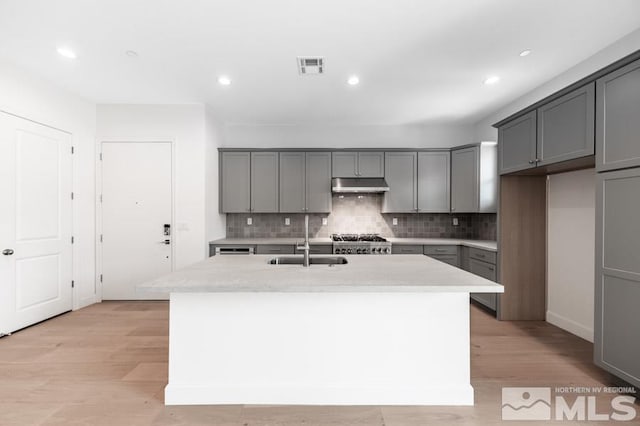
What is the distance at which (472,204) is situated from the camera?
4555mm

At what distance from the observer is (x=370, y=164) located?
488cm

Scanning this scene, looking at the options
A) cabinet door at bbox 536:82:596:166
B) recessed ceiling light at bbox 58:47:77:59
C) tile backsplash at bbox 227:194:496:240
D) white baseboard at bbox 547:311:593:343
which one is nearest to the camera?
cabinet door at bbox 536:82:596:166

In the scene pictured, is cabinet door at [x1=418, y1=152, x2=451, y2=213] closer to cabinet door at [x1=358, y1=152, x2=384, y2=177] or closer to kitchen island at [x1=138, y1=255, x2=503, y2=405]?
cabinet door at [x1=358, y1=152, x2=384, y2=177]

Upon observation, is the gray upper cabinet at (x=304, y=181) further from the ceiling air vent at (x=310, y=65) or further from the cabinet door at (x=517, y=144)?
the cabinet door at (x=517, y=144)

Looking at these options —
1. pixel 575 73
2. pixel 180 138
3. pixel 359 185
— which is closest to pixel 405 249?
pixel 359 185

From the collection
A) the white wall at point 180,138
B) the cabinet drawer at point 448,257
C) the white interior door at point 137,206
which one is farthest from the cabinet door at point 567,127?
the white interior door at point 137,206

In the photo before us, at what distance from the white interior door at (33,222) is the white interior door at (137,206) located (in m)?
0.45

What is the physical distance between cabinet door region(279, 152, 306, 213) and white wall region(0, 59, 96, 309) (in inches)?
103

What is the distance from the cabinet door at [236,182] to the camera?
486cm

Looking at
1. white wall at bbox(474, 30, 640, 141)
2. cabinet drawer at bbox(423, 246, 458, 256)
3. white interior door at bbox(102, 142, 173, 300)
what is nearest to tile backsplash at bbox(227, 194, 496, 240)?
cabinet drawer at bbox(423, 246, 458, 256)

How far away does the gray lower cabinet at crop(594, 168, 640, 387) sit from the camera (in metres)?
2.04

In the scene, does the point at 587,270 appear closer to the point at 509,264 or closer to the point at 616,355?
the point at 509,264

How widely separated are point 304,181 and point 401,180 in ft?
5.02

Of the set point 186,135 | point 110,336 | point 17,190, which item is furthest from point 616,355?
point 17,190
